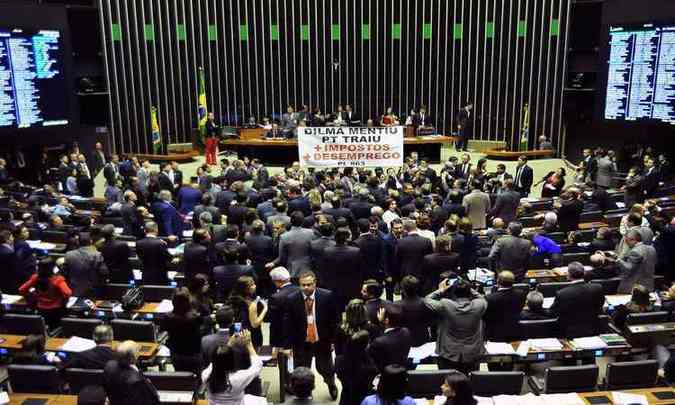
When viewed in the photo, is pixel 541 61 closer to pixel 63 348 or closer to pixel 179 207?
pixel 179 207

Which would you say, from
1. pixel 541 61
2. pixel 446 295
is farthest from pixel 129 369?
pixel 541 61

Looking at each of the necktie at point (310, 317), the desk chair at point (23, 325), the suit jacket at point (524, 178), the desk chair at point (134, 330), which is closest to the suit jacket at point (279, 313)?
the necktie at point (310, 317)

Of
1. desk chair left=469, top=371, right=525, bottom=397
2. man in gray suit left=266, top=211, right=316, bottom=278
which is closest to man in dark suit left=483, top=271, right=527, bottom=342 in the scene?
desk chair left=469, top=371, right=525, bottom=397

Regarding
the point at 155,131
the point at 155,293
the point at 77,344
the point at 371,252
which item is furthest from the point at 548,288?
the point at 155,131

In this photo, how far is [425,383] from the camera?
5086 millimetres

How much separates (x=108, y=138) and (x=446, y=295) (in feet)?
53.5

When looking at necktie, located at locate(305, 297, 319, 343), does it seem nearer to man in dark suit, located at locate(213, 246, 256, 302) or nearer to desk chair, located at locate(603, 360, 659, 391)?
man in dark suit, located at locate(213, 246, 256, 302)

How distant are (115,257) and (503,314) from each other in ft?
15.3

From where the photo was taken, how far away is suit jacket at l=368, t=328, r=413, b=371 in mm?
4848

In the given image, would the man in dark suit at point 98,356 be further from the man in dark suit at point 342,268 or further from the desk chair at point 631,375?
the desk chair at point 631,375

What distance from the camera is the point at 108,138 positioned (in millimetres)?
19703

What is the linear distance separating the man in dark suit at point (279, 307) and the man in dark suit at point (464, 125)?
15.3 m

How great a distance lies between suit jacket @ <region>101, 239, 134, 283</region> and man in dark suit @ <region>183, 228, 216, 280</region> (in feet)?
2.88

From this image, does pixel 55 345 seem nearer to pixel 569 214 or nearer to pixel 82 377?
pixel 82 377
